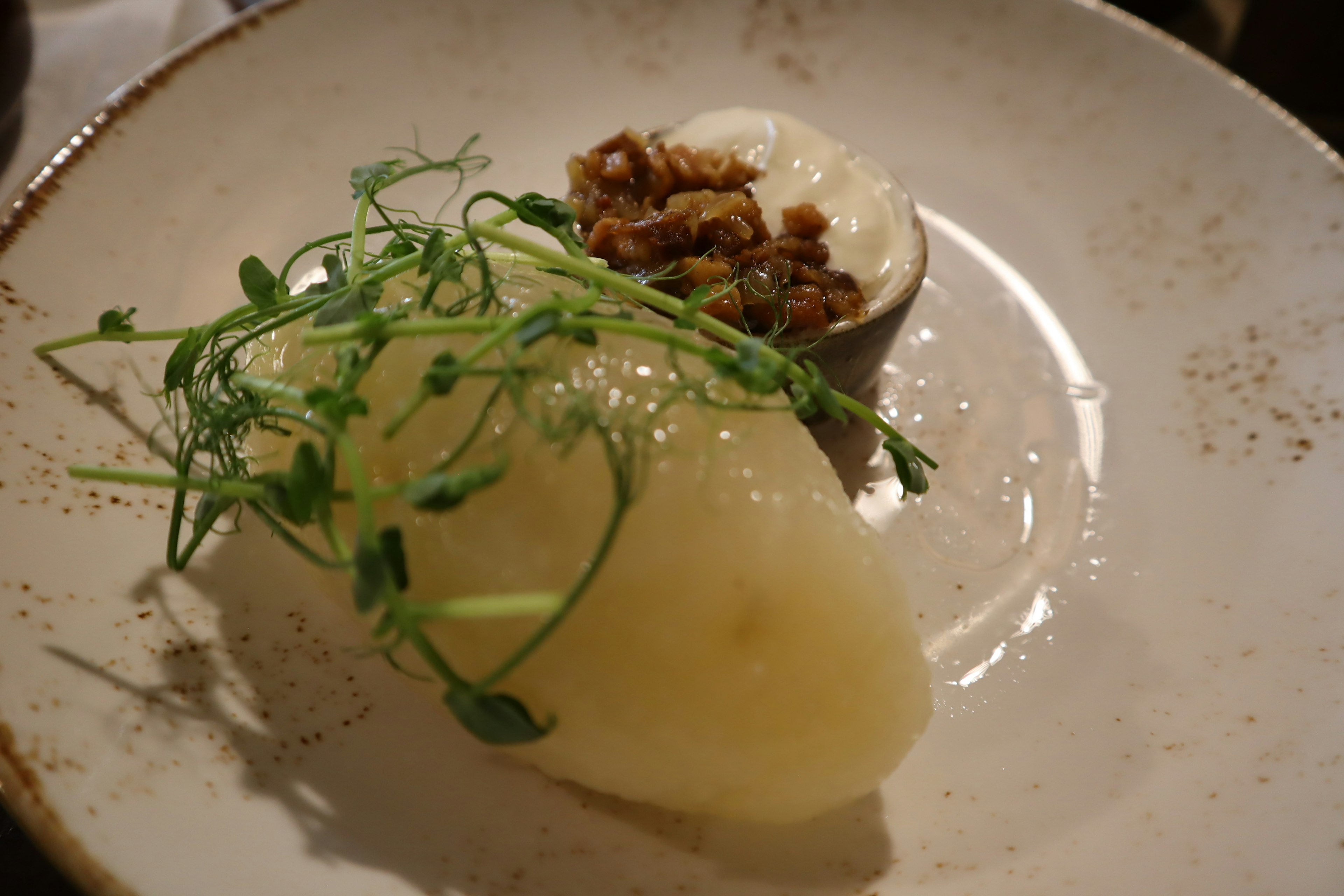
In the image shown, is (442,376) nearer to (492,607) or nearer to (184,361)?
(492,607)

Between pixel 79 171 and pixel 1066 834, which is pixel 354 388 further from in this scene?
pixel 1066 834

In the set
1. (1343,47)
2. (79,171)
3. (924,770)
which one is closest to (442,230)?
(79,171)

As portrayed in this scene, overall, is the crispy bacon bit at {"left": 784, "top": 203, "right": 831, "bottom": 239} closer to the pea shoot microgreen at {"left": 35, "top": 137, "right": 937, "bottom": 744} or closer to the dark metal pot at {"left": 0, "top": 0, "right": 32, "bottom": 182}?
the pea shoot microgreen at {"left": 35, "top": 137, "right": 937, "bottom": 744}

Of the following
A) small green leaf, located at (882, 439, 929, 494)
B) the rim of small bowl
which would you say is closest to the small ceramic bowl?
the rim of small bowl

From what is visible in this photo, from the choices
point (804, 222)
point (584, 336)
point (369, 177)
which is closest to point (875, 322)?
point (804, 222)

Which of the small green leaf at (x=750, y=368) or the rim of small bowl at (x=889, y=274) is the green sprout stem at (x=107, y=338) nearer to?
the small green leaf at (x=750, y=368)

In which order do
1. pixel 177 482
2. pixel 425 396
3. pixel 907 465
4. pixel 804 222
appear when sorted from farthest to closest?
pixel 804 222 → pixel 907 465 → pixel 177 482 → pixel 425 396

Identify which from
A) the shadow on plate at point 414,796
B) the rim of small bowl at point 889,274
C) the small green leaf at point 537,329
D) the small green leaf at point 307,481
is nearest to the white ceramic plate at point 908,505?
the shadow on plate at point 414,796
